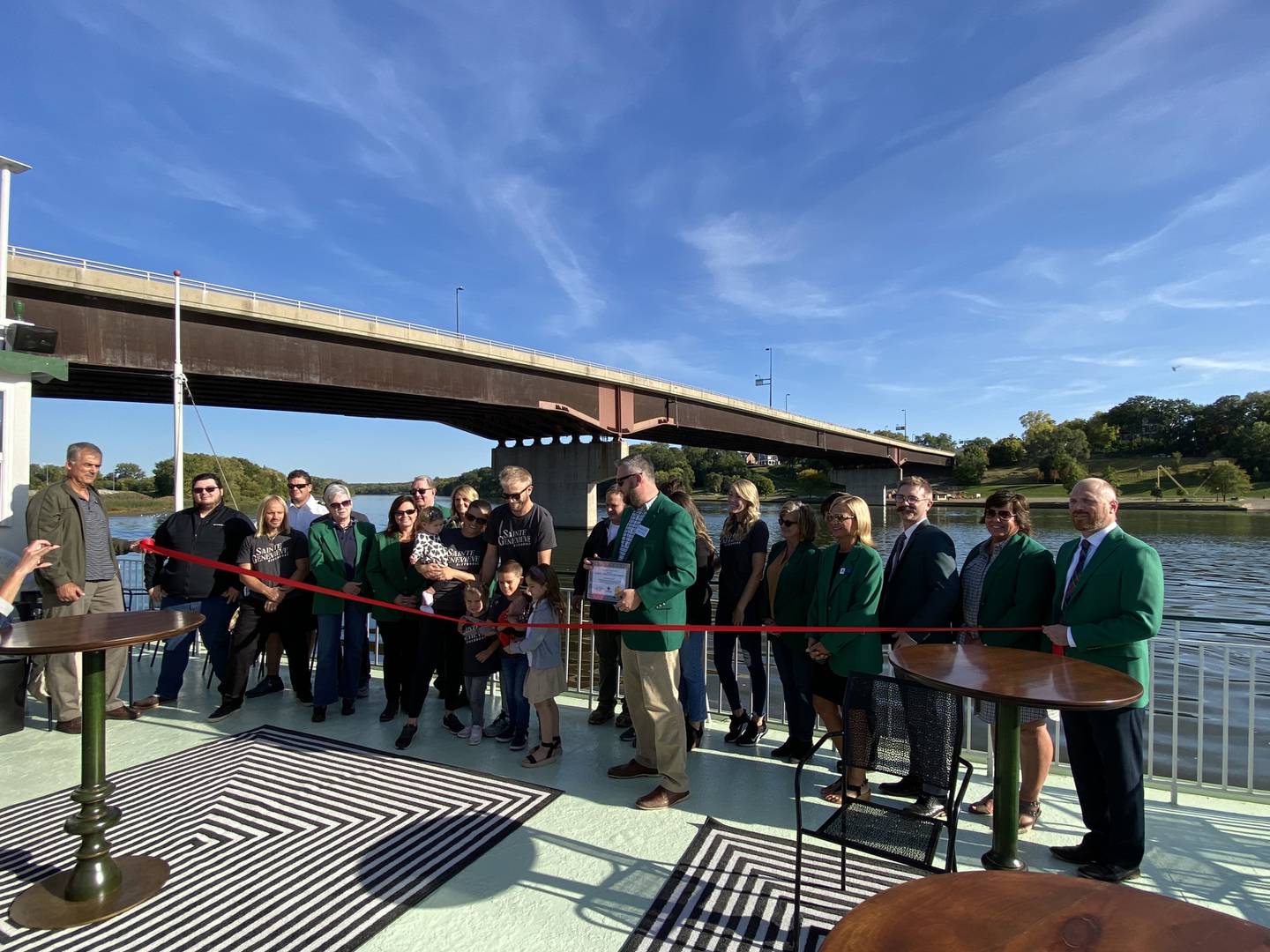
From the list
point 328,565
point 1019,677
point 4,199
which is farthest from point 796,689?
point 4,199

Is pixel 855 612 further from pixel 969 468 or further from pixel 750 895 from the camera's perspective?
pixel 969 468

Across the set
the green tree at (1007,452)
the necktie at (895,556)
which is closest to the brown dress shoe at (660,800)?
the necktie at (895,556)

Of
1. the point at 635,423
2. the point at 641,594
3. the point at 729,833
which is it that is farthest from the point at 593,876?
the point at 635,423

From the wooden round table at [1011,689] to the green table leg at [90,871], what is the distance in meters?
3.19

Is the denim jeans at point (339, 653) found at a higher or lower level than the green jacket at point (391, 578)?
lower

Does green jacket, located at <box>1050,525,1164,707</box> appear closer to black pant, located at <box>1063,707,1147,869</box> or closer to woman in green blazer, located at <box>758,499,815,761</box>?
black pant, located at <box>1063,707,1147,869</box>

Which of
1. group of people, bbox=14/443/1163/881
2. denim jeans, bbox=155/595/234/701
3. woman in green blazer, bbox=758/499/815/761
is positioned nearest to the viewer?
group of people, bbox=14/443/1163/881

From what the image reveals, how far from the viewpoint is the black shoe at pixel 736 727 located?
4.44m

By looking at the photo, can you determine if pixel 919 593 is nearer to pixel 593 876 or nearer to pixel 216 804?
pixel 593 876

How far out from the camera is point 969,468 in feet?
232

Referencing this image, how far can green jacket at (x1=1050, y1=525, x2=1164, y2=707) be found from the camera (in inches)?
105

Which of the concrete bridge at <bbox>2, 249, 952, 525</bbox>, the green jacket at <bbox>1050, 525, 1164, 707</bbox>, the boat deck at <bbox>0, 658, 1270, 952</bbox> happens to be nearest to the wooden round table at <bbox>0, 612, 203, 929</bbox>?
the boat deck at <bbox>0, 658, 1270, 952</bbox>

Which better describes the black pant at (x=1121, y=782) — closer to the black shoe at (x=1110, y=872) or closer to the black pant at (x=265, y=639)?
the black shoe at (x=1110, y=872)

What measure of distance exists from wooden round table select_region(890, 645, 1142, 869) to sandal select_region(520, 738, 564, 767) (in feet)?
7.92
